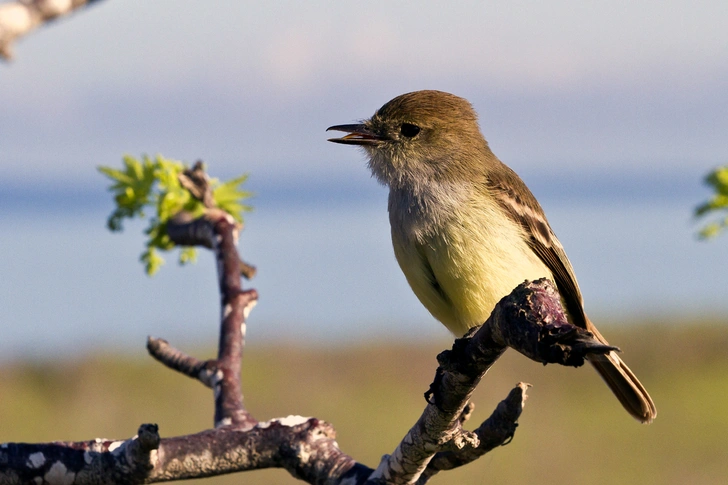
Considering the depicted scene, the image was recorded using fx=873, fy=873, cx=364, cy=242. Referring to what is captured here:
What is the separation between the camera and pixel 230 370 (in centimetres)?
535

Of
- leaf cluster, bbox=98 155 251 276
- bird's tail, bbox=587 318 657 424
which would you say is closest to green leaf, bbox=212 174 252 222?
leaf cluster, bbox=98 155 251 276

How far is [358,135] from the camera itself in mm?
6430

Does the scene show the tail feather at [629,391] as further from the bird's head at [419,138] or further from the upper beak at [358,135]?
the upper beak at [358,135]

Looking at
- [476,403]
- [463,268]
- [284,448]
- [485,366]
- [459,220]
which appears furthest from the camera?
[476,403]

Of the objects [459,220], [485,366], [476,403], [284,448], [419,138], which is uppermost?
[476,403]

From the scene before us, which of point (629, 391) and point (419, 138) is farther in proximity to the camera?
point (419, 138)

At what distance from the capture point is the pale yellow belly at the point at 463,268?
507 cm

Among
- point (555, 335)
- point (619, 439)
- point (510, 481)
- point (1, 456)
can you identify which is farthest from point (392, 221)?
point (619, 439)

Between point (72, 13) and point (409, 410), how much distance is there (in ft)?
56.5

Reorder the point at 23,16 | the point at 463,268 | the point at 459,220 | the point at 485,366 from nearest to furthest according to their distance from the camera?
the point at 23,16, the point at 485,366, the point at 463,268, the point at 459,220

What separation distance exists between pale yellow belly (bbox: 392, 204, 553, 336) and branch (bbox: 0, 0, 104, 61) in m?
3.00

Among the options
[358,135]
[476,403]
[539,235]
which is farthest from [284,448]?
[476,403]

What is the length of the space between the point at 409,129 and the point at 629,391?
243cm

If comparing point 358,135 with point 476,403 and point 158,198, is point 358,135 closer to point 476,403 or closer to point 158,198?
point 158,198
